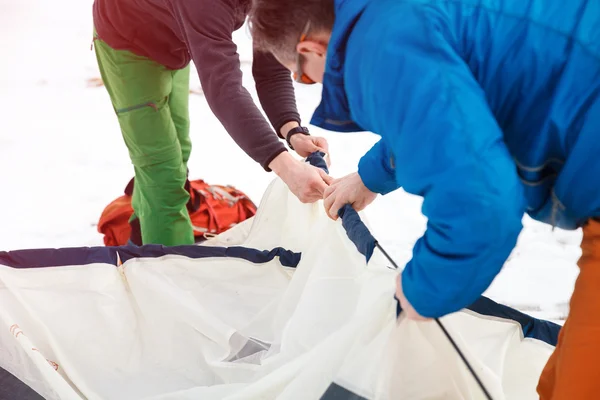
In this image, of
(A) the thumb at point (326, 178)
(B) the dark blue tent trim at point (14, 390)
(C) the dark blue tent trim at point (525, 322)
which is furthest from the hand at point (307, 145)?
(B) the dark blue tent trim at point (14, 390)

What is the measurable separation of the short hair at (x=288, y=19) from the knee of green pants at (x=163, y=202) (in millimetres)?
762

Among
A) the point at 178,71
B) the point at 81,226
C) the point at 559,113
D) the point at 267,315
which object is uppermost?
the point at 559,113

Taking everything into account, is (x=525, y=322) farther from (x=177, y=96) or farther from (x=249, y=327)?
(x=177, y=96)

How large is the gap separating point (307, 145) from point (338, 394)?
0.54m

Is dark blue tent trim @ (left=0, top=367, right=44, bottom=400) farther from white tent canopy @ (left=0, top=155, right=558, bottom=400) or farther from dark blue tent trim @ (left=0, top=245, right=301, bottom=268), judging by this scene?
dark blue tent trim @ (left=0, top=245, right=301, bottom=268)

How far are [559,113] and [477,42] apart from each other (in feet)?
0.34

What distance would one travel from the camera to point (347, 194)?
0.86 meters

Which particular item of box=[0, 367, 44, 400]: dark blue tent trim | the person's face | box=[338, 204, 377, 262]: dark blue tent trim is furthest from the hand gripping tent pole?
box=[0, 367, 44, 400]: dark blue tent trim

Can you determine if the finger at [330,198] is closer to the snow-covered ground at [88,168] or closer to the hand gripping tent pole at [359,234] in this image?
the hand gripping tent pole at [359,234]

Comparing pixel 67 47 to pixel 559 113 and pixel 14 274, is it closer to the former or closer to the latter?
pixel 14 274

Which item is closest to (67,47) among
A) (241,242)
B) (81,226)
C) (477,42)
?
(81,226)

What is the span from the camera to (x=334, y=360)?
718 millimetres

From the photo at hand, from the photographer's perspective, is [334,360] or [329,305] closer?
[334,360]

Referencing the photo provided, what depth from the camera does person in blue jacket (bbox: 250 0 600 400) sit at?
50 centimetres
